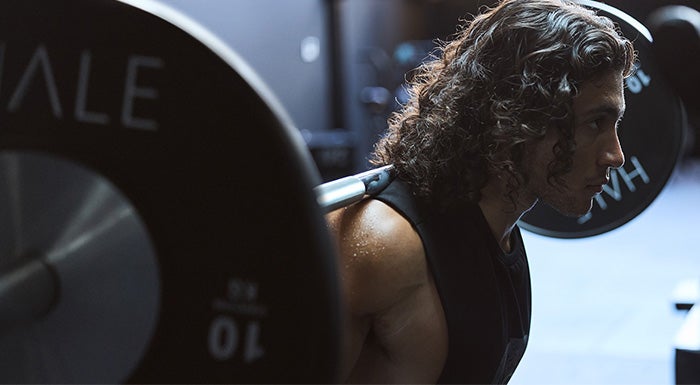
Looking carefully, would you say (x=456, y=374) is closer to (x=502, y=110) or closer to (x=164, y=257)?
(x=502, y=110)

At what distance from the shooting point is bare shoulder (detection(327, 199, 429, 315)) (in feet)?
3.03

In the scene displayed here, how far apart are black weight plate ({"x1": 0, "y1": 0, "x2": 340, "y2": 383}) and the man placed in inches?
15.6

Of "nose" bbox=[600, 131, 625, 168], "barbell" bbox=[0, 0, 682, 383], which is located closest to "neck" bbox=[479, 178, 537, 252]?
"nose" bbox=[600, 131, 625, 168]

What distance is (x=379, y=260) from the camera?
93 centimetres

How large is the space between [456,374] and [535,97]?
0.32m

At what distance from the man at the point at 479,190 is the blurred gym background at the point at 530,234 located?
0.23 metres

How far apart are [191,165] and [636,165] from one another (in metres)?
0.91

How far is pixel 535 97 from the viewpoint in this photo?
39.4 inches

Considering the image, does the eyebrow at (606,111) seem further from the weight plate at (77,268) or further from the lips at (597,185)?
the weight plate at (77,268)

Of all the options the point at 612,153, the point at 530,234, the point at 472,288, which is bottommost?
the point at 530,234

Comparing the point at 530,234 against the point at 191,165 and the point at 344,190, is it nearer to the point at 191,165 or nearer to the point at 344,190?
the point at 344,190

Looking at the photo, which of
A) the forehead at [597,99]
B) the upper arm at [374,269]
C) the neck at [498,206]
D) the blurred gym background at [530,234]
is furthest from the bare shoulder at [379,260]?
the blurred gym background at [530,234]

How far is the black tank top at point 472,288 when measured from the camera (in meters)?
0.93

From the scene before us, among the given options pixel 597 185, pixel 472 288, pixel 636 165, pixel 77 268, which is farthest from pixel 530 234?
pixel 77 268
